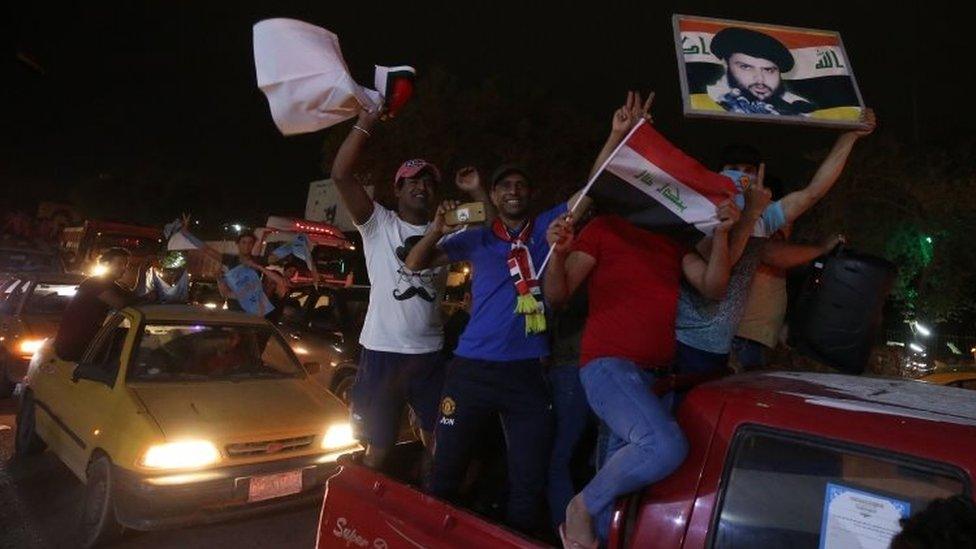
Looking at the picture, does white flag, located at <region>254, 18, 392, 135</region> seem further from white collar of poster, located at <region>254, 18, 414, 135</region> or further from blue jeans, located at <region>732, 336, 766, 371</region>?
blue jeans, located at <region>732, 336, 766, 371</region>

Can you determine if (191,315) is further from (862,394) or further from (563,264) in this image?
(862,394)

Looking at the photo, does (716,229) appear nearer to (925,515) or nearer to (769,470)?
(769,470)

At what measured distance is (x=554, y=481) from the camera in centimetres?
283

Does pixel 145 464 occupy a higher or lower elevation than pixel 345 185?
lower

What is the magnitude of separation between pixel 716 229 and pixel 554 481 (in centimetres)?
119

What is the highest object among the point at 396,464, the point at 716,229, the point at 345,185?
the point at 716,229

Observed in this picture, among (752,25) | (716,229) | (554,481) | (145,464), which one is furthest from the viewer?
(145,464)

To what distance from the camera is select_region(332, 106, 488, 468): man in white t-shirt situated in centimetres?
339

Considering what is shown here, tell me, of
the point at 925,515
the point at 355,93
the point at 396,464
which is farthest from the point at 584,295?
→ the point at 925,515

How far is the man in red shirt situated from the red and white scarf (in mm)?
87

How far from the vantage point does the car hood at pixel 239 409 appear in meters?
4.49

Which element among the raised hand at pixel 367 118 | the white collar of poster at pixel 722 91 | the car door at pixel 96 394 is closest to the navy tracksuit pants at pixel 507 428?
the raised hand at pixel 367 118

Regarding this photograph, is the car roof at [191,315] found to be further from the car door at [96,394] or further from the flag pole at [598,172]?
the flag pole at [598,172]

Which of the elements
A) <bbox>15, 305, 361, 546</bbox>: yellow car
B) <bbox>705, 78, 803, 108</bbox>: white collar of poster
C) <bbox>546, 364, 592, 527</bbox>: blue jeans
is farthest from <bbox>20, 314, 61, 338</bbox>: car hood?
<bbox>705, 78, 803, 108</bbox>: white collar of poster
